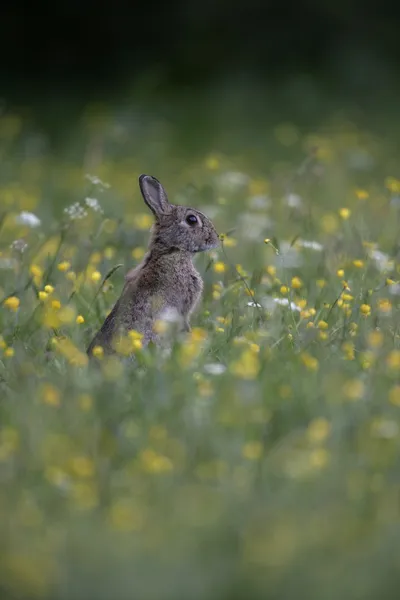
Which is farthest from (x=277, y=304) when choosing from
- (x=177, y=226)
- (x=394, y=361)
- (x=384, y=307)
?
(x=394, y=361)

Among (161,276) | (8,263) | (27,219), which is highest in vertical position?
(27,219)

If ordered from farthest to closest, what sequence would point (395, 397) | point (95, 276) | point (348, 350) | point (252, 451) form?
point (95, 276), point (348, 350), point (395, 397), point (252, 451)

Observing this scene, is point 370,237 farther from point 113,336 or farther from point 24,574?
point 24,574

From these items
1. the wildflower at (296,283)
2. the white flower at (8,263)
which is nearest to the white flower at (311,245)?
the wildflower at (296,283)

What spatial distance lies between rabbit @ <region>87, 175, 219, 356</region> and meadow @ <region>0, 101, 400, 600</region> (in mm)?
171

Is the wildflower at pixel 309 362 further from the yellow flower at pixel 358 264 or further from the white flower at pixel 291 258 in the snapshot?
the white flower at pixel 291 258

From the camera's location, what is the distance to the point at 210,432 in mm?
4672

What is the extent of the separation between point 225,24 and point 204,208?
720cm

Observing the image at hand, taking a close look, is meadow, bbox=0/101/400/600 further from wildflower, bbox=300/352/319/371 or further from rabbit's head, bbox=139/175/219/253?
rabbit's head, bbox=139/175/219/253

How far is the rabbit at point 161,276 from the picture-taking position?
608 centimetres

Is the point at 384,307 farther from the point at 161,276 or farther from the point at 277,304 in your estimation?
the point at 161,276

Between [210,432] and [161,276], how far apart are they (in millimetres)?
1925

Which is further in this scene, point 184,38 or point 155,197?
point 184,38

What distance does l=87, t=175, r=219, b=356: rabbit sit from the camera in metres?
6.08
